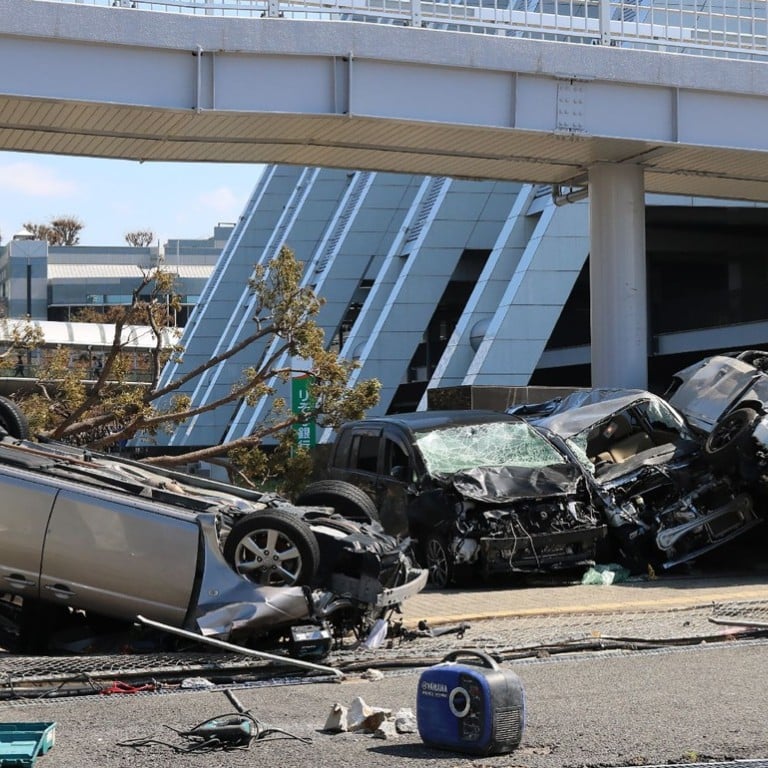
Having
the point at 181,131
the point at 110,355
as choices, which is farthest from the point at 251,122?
the point at 110,355

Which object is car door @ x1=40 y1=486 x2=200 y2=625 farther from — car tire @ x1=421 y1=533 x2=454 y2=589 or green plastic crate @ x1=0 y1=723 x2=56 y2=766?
car tire @ x1=421 y1=533 x2=454 y2=589

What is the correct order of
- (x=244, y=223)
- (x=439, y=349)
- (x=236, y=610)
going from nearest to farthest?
(x=236, y=610) → (x=439, y=349) → (x=244, y=223)

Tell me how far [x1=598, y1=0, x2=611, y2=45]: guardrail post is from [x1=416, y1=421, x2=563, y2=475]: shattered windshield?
7417mm

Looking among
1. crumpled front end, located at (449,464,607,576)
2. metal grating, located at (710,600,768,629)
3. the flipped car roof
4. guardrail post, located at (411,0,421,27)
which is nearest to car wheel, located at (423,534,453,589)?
crumpled front end, located at (449,464,607,576)

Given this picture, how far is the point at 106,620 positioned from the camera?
984 centimetres

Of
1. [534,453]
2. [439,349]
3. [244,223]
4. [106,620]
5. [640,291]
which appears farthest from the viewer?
[244,223]

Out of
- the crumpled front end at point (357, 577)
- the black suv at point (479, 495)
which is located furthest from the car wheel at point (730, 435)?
the crumpled front end at point (357, 577)

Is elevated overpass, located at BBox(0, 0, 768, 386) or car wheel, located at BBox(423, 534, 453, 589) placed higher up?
elevated overpass, located at BBox(0, 0, 768, 386)

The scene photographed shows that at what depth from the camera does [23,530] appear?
8.92 meters

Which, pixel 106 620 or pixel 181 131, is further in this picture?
pixel 181 131

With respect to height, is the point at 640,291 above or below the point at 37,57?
below

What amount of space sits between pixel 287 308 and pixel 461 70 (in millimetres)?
4150

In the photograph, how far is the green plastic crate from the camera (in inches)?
229

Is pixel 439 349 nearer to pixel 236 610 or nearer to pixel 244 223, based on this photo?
pixel 244 223
